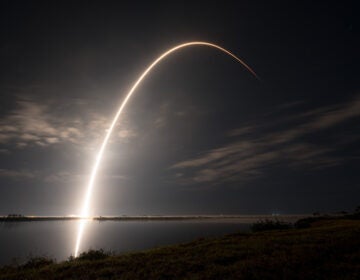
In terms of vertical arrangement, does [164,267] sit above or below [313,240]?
below

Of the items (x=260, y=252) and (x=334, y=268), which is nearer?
(x=334, y=268)

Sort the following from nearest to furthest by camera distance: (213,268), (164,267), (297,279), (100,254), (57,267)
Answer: (297,279) → (213,268) → (164,267) → (57,267) → (100,254)

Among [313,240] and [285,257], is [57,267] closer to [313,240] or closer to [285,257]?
[285,257]

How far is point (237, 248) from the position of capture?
21781 mm

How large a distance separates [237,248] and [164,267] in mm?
6660

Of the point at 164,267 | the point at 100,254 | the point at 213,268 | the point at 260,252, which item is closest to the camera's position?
the point at 213,268

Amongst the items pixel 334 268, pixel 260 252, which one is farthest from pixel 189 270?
pixel 334 268

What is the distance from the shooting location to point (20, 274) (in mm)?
20203

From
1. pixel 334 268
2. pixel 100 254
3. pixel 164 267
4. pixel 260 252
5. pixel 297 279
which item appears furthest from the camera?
pixel 100 254

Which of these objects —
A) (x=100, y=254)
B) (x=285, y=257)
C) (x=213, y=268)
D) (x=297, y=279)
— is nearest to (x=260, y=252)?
(x=285, y=257)

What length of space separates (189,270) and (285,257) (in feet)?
18.2

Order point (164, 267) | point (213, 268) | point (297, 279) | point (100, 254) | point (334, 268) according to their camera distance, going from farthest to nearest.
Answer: point (100, 254) → point (164, 267) → point (213, 268) → point (334, 268) → point (297, 279)

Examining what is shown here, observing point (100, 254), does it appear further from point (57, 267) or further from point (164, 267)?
point (164, 267)

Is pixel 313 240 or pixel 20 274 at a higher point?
pixel 313 240
